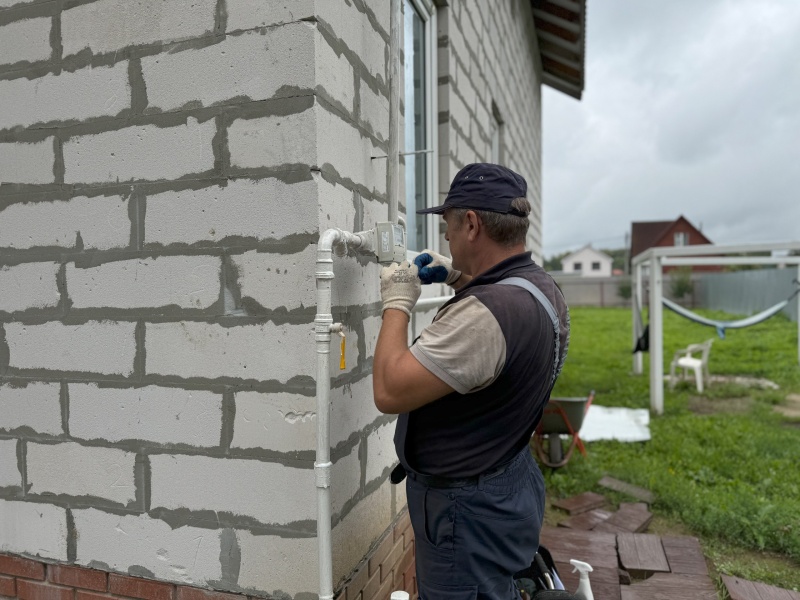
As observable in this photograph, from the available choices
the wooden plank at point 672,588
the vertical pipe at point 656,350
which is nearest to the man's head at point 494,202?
the wooden plank at point 672,588

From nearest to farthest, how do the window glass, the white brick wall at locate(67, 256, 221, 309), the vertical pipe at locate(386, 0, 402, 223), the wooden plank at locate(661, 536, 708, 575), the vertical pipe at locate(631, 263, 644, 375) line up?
the white brick wall at locate(67, 256, 221, 309) → the vertical pipe at locate(386, 0, 402, 223) → the window glass → the wooden plank at locate(661, 536, 708, 575) → the vertical pipe at locate(631, 263, 644, 375)

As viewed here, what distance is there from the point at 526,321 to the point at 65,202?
182 cm

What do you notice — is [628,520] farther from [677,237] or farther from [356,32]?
[677,237]

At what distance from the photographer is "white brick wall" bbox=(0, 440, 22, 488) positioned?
8.29 feet

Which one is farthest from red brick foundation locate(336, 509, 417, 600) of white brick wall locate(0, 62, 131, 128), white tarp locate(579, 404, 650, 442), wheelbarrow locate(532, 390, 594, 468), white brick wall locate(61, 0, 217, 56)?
white tarp locate(579, 404, 650, 442)

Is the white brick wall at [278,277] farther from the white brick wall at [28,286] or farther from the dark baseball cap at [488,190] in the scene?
the white brick wall at [28,286]

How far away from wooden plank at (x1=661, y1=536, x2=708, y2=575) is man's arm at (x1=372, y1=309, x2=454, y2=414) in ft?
9.09

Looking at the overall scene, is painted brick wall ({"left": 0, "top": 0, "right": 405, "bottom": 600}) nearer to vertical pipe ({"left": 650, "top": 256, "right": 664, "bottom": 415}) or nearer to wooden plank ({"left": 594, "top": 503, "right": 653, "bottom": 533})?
wooden plank ({"left": 594, "top": 503, "right": 653, "bottom": 533})

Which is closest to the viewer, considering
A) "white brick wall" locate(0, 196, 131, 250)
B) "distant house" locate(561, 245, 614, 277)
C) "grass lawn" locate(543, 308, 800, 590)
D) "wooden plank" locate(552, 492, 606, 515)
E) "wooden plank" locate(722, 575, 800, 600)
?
"white brick wall" locate(0, 196, 131, 250)

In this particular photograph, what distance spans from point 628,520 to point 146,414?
11.5ft

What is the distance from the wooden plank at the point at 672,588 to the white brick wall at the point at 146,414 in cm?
255

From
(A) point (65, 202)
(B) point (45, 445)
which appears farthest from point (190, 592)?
(A) point (65, 202)

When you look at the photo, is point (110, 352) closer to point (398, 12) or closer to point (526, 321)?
point (526, 321)

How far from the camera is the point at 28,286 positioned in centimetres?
247
